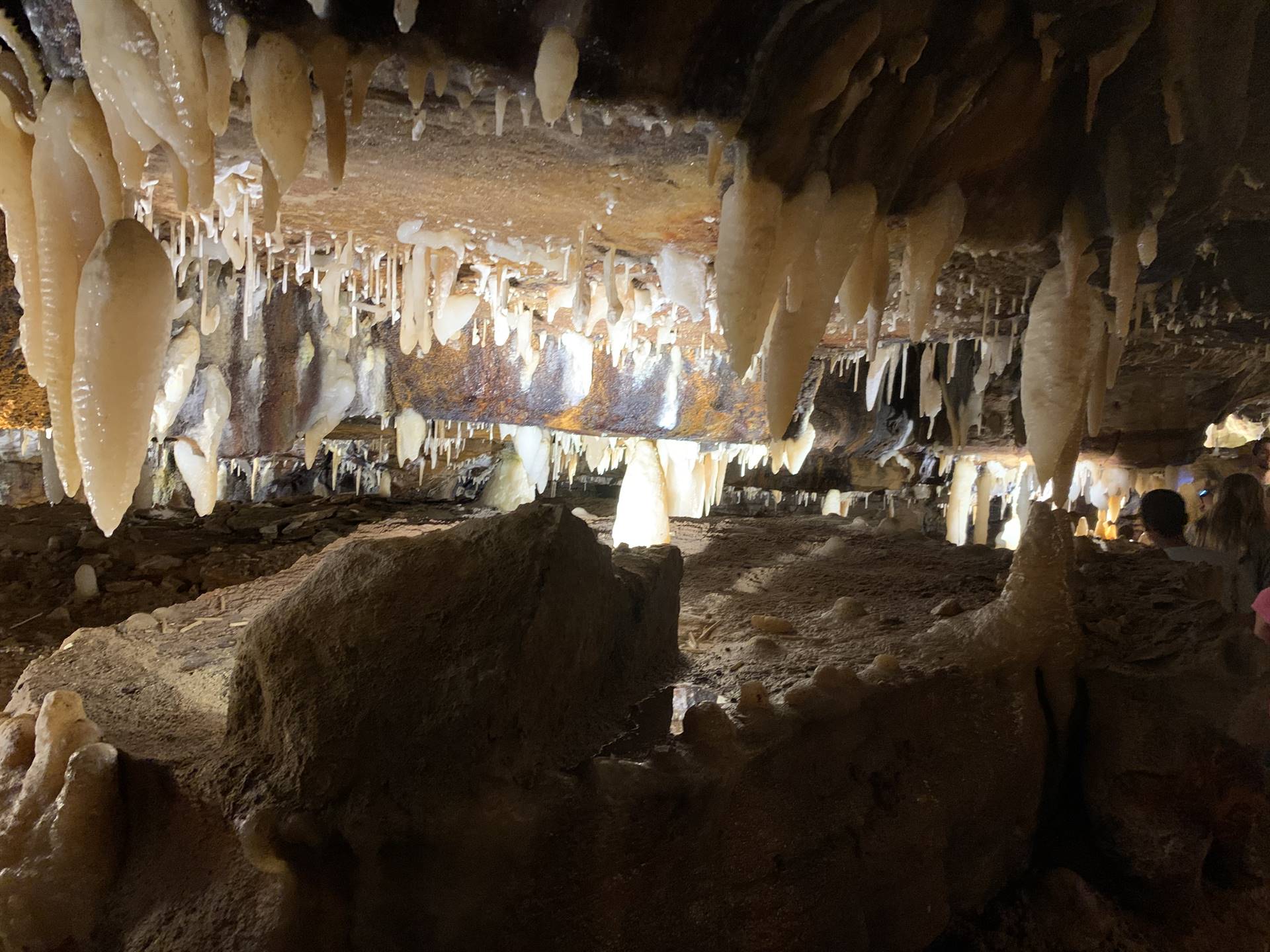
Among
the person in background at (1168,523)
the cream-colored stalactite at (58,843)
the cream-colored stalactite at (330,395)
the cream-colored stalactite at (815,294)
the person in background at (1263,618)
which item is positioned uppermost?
the cream-colored stalactite at (815,294)

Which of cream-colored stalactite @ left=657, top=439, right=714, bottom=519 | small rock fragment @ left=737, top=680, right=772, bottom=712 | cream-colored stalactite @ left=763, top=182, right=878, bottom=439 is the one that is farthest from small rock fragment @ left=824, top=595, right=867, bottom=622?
cream-colored stalactite @ left=657, top=439, right=714, bottom=519

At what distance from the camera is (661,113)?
245cm

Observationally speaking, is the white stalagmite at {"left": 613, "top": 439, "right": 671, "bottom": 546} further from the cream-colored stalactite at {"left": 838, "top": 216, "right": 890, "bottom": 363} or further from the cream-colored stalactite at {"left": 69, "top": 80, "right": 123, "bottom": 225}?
the cream-colored stalactite at {"left": 69, "top": 80, "right": 123, "bottom": 225}

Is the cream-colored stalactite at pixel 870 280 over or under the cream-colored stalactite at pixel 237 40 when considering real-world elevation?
under

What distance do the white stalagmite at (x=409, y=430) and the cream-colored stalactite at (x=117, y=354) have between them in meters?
3.84

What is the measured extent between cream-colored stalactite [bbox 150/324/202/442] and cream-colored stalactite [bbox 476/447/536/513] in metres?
7.54

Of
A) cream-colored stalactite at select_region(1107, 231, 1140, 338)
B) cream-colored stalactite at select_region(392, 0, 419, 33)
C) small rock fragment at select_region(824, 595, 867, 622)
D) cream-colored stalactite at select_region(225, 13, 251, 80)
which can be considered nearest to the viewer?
cream-colored stalactite at select_region(392, 0, 419, 33)

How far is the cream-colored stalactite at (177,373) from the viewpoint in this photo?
491 cm

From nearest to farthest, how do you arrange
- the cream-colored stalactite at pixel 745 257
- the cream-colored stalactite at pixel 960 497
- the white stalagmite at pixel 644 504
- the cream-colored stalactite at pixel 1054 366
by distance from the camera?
the cream-colored stalactite at pixel 745 257
the cream-colored stalactite at pixel 1054 366
the white stalagmite at pixel 644 504
the cream-colored stalactite at pixel 960 497

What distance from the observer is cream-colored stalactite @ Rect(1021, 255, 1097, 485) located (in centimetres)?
359

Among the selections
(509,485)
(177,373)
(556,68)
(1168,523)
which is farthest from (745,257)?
(509,485)

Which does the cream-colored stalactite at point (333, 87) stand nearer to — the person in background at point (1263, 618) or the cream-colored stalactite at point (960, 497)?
the person in background at point (1263, 618)

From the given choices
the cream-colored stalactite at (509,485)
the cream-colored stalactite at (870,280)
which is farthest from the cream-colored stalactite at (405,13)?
the cream-colored stalactite at (509,485)

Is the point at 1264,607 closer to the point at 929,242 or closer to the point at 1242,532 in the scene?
the point at 929,242
